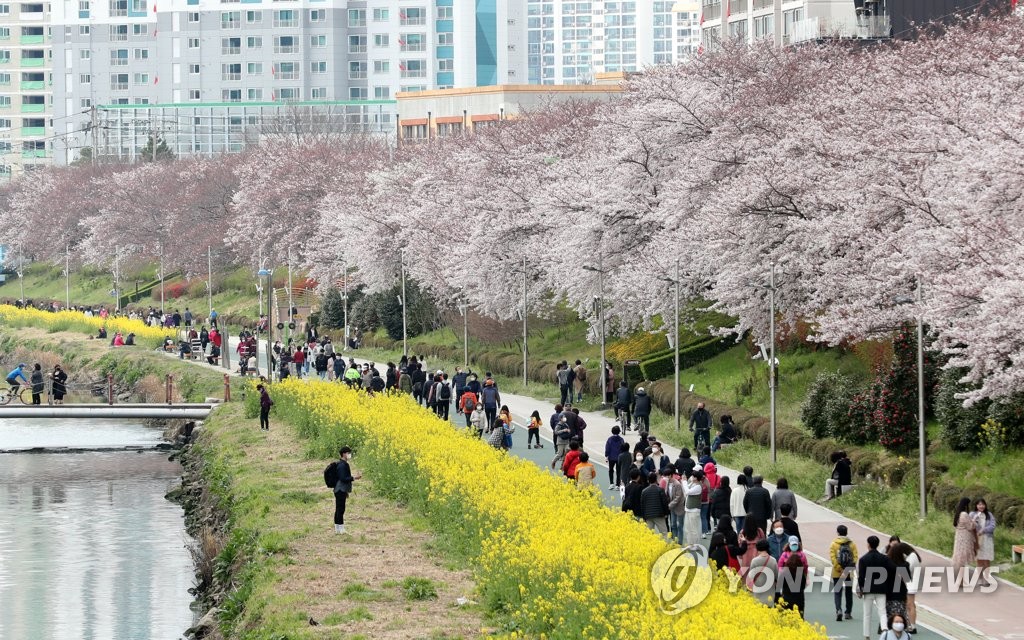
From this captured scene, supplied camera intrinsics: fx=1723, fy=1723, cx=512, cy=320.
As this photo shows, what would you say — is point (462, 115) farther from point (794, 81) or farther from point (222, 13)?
point (794, 81)

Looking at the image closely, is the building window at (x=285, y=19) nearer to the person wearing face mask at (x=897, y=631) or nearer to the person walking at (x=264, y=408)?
the person walking at (x=264, y=408)

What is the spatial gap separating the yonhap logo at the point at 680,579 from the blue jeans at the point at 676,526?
4422 millimetres

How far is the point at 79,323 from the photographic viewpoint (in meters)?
93.9

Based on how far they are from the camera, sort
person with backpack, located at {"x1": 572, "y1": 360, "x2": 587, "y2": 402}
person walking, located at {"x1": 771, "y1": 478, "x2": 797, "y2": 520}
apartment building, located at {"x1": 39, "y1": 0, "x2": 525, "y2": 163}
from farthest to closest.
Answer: apartment building, located at {"x1": 39, "y1": 0, "x2": 525, "y2": 163}
person with backpack, located at {"x1": 572, "y1": 360, "x2": 587, "y2": 402}
person walking, located at {"x1": 771, "y1": 478, "x2": 797, "y2": 520}

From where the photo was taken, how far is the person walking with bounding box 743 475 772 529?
83.0 feet

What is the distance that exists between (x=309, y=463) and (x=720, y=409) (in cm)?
1049

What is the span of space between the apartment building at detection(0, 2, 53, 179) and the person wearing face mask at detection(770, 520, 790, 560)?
564 ft

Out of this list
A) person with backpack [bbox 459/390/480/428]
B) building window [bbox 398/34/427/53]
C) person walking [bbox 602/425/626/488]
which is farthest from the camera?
building window [bbox 398/34/427/53]

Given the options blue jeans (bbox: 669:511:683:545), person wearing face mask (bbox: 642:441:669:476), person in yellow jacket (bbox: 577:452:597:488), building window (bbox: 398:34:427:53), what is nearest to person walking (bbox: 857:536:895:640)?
blue jeans (bbox: 669:511:683:545)

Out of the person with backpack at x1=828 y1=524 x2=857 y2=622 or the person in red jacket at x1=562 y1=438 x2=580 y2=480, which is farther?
the person in red jacket at x1=562 y1=438 x2=580 y2=480

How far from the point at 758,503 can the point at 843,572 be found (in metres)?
3.14

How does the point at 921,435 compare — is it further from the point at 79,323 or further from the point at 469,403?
the point at 79,323

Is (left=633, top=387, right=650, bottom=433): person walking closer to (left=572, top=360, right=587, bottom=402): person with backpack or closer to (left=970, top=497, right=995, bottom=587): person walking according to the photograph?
(left=572, top=360, right=587, bottom=402): person with backpack

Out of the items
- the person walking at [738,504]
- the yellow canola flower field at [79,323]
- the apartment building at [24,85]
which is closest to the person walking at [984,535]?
the person walking at [738,504]
